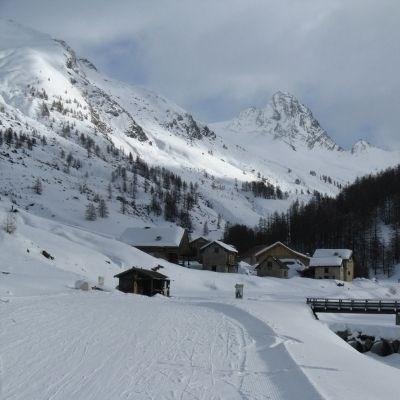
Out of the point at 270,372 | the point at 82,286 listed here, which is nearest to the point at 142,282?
the point at 82,286

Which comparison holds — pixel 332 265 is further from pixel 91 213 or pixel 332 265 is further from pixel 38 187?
pixel 38 187

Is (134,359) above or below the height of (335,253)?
below

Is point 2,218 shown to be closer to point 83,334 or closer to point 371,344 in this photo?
point 371,344

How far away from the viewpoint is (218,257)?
98.9 m

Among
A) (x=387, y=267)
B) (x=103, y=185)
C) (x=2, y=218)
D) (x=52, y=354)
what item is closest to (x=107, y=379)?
(x=52, y=354)

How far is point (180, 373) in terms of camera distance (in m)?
14.4

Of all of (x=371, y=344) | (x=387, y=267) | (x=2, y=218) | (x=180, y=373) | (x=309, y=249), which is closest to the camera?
(x=180, y=373)

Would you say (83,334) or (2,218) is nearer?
(83,334)

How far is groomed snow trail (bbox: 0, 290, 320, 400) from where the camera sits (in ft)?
40.9

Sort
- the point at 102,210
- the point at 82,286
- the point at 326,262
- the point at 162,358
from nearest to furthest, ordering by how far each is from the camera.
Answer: the point at 162,358, the point at 82,286, the point at 326,262, the point at 102,210

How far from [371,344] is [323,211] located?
347 ft

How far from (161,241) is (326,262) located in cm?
3111

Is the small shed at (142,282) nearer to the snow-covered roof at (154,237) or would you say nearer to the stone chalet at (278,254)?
the snow-covered roof at (154,237)

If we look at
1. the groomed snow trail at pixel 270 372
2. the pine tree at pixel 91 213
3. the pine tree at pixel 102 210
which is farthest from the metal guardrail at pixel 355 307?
Answer: the pine tree at pixel 102 210
